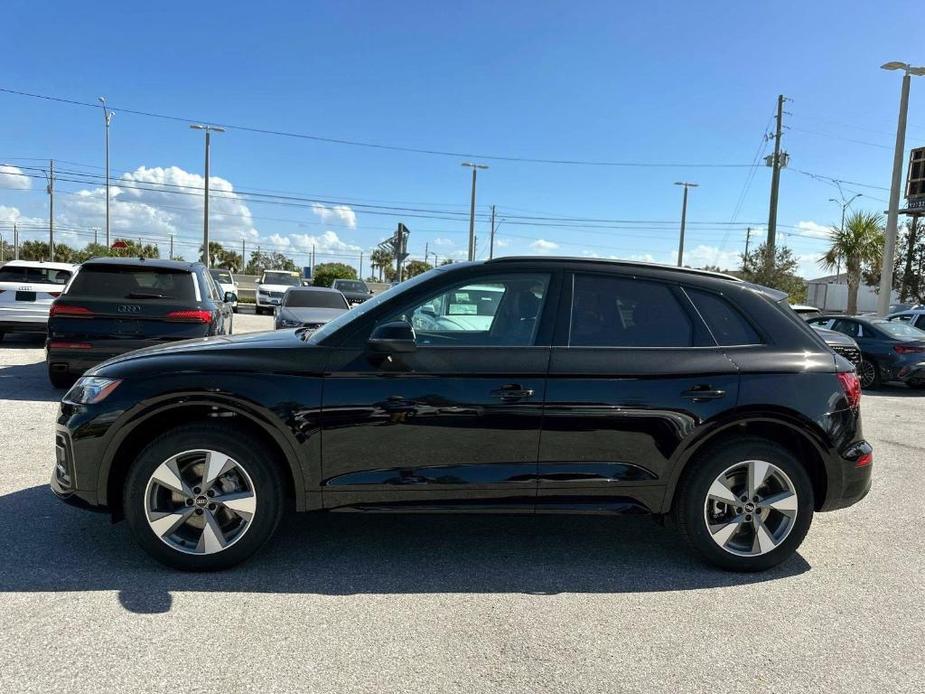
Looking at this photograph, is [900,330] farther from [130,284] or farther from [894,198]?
[130,284]

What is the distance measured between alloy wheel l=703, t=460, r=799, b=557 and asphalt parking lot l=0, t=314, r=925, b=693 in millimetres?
216

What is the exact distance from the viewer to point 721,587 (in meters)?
3.58

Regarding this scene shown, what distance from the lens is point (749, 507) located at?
3713 millimetres

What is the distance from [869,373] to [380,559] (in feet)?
37.3

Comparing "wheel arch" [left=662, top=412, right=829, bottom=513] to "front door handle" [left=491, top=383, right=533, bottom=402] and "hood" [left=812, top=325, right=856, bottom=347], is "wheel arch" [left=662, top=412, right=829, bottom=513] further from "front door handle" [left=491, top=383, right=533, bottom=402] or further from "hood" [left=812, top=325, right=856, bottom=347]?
"hood" [left=812, top=325, right=856, bottom=347]

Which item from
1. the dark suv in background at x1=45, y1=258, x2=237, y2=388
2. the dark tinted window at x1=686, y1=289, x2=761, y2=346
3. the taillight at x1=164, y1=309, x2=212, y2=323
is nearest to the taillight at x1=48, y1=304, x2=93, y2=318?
the dark suv in background at x1=45, y1=258, x2=237, y2=388

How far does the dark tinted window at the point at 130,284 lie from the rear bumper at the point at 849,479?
22.1ft

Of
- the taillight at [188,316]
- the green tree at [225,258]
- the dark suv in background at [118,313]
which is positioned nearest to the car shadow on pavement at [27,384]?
the dark suv in background at [118,313]

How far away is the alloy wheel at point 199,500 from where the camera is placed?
3443 millimetres

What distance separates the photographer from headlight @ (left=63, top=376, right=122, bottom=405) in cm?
346

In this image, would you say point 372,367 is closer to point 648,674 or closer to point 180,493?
point 180,493

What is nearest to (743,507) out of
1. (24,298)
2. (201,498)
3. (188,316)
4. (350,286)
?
(201,498)

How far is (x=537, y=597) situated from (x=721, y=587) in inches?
40.0

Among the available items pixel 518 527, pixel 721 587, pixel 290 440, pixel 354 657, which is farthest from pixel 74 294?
pixel 721 587
